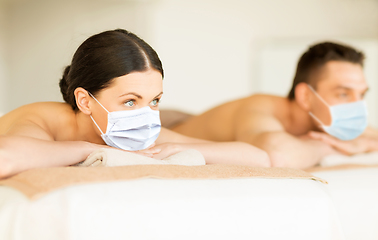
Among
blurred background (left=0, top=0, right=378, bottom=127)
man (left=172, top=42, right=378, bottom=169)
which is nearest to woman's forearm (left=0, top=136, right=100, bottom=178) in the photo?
man (left=172, top=42, right=378, bottom=169)

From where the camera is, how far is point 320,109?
198 centimetres

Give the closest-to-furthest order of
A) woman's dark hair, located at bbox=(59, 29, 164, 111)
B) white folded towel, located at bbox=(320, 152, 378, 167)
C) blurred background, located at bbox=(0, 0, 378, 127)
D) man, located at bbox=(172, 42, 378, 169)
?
woman's dark hair, located at bbox=(59, 29, 164, 111) → white folded towel, located at bbox=(320, 152, 378, 167) → man, located at bbox=(172, 42, 378, 169) → blurred background, located at bbox=(0, 0, 378, 127)

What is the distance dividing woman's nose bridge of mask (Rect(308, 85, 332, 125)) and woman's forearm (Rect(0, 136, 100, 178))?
1245mm

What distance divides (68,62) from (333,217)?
0.87 metres

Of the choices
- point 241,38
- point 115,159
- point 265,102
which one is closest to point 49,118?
point 115,159

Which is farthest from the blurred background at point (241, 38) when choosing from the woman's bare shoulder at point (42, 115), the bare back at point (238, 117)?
the woman's bare shoulder at point (42, 115)

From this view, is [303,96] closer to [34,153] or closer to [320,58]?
[320,58]

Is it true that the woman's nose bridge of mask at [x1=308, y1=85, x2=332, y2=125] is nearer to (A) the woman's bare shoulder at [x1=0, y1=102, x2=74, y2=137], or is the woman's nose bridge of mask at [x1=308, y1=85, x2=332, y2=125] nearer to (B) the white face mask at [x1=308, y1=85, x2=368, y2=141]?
(B) the white face mask at [x1=308, y1=85, x2=368, y2=141]

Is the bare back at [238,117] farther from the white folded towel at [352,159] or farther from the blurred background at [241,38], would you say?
the blurred background at [241,38]

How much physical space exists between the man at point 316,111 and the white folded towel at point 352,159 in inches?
1.6

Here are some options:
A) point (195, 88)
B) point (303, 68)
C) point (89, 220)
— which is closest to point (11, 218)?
point (89, 220)

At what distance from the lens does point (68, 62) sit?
50.8 inches

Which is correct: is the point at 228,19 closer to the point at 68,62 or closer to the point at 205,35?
the point at 205,35

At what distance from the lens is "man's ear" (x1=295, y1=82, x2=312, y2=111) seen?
203 centimetres
